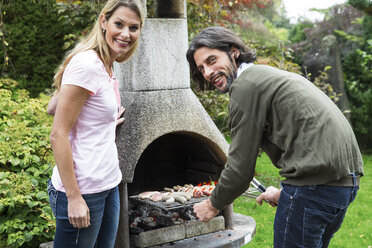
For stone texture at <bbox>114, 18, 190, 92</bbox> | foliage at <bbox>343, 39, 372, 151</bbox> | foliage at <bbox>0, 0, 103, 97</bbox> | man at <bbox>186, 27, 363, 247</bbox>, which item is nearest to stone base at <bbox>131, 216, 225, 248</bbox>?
stone texture at <bbox>114, 18, 190, 92</bbox>

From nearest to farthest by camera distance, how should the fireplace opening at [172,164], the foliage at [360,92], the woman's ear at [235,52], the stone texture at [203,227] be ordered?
the woman's ear at [235,52]
the stone texture at [203,227]
the fireplace opening at [172,164]
the foliage at [360,92]

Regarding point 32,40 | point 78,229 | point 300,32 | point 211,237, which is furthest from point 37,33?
point 300,32

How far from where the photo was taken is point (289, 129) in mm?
2062

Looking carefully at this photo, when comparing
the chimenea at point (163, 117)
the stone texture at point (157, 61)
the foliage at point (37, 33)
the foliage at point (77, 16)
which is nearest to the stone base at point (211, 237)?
the chimenea at point (163, 117)

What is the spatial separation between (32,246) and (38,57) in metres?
3.87

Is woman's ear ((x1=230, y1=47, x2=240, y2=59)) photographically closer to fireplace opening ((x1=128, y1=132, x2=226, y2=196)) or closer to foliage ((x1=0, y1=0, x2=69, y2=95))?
fireplace opening ((x1=128, y1=132, x2=226, y2=196))

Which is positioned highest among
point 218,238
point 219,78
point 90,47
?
point 90,47

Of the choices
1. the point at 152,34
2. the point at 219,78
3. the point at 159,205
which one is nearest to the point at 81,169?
the point at 219,78

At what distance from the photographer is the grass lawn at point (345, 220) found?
502cm

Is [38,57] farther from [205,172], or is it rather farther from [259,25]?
[259,25]

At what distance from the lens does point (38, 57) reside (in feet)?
22.5

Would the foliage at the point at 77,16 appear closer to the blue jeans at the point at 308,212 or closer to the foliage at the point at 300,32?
the blue jeans at the point at 308,212

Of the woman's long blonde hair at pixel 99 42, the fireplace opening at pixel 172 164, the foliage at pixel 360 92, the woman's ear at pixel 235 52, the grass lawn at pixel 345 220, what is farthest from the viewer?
the foliage at pixel 360 92

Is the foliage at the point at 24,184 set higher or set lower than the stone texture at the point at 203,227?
higher
